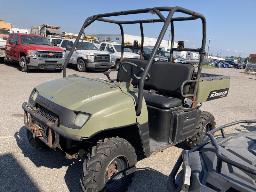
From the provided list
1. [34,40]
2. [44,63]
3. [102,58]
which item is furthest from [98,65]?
[34,40]

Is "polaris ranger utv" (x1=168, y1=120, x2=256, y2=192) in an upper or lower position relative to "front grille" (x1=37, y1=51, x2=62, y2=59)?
lower

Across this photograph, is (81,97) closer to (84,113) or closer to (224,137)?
(84,113)

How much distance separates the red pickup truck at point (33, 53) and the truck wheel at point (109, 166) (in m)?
11.9

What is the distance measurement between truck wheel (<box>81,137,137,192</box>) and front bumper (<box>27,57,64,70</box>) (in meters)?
Result: 11.9

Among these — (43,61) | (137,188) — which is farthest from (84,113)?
(43,61)

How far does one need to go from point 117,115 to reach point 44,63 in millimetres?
12057

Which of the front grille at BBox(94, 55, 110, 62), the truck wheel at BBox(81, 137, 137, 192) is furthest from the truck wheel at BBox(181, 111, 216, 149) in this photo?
the front grille at BBox(94, 55, 110, 62)

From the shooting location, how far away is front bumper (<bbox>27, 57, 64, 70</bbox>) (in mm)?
14748

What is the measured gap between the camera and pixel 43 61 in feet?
49.0

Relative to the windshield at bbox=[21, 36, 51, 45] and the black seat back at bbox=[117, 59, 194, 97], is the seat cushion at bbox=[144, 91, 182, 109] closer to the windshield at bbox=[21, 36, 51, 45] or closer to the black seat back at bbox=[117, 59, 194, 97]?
the black seat back at bbox=[117, 59, 194, 97]

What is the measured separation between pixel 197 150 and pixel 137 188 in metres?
1.56

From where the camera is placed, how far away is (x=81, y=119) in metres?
3.59

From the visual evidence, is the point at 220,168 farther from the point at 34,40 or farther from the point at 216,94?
the point at 34,40

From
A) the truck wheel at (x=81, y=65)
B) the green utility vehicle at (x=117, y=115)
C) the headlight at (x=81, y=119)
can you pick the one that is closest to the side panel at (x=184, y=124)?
the green utility vehicle at (x=117, y=115)
